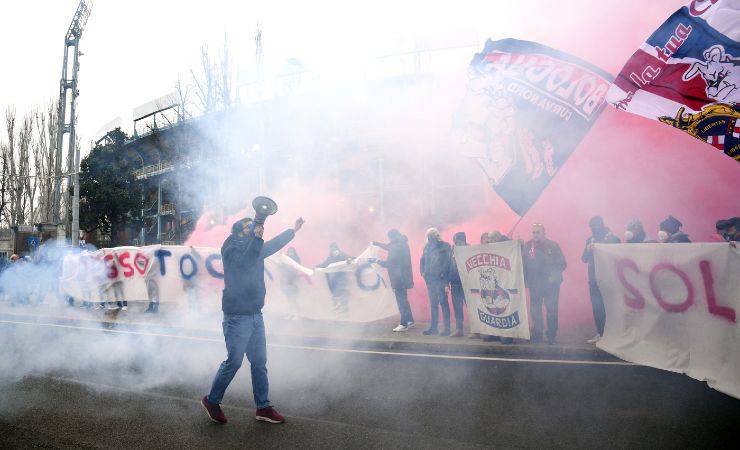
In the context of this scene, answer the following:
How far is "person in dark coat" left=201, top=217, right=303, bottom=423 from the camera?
3.41 m

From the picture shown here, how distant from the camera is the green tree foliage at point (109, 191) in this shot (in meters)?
21.6

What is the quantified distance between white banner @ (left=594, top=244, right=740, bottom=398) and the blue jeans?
3379 mm

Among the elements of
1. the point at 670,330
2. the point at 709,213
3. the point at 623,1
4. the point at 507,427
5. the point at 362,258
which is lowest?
the point at 507,427

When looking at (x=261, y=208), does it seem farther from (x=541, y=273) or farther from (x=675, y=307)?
(x=541, y=273)

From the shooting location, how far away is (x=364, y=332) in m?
6.93

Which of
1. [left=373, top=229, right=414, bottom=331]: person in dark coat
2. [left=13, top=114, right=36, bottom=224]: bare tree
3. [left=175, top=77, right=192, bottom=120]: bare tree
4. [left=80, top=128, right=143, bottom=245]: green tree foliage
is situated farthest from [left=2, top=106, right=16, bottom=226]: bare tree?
[left=373, top=229, right=414, bottom=331]: person in dark coat

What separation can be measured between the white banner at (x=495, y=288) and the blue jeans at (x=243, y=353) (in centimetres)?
337

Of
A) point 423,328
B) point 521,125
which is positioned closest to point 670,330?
point 423,328

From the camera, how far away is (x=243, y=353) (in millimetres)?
3480

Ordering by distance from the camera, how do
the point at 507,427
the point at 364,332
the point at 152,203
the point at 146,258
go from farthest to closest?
the point at 152,203, the point at 146,258, the point at 364,332, the point at 507,427

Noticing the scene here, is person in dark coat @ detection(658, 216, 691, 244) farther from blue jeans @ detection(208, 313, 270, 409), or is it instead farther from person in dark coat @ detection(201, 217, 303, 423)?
blue jeans @ detection(208, 313, 270, 409)

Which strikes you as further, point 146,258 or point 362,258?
point 146,258

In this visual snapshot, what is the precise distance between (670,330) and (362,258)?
13.8ft

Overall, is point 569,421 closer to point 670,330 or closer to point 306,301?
point 670,330
